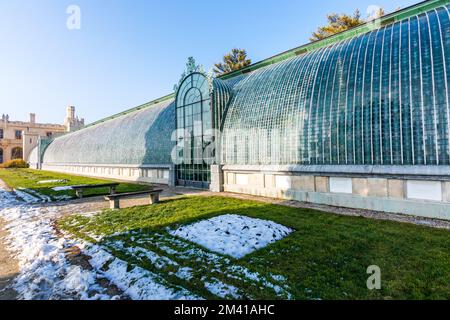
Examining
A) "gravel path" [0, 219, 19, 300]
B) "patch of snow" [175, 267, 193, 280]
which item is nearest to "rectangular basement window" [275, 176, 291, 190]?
"patch of snow" [175, 267, 193, 280]

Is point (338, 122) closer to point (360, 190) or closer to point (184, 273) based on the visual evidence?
point (360, 190)

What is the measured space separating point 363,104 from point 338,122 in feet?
4.33

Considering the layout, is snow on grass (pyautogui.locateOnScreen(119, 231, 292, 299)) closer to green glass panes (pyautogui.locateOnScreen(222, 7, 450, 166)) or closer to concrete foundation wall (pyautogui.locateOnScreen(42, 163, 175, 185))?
green glass panes (pyautogui.locateOnScreen(222, 7, 450, 166))

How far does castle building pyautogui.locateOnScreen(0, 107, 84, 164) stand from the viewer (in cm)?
7144

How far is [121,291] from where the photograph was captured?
4605mm

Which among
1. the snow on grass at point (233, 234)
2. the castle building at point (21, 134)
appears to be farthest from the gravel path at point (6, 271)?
the castle building at point (21, 134)

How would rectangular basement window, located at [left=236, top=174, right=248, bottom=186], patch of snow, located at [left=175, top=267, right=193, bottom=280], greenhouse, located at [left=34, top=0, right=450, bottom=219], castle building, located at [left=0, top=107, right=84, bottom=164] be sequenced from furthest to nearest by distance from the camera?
castle building, located at [left=0, top=107, right=84, bottom=164]
rectangular basement window, located at [left=236, top=174, right=248, bottom=186]
greenhouse, located at [left=34, top=0, right=450, bottom=219]
patch of snow, located at [left=175, top=267, right=193, bottom=280]

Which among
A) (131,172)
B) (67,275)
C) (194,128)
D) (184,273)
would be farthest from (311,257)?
(131,172)

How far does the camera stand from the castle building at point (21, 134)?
2813 inches

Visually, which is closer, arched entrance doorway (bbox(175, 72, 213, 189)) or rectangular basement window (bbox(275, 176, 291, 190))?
rectangular basement window (bbox(275, 176, 291, 190))

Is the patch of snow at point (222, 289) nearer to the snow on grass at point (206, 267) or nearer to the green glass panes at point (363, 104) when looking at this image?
the snow on grass at point (206, 267)

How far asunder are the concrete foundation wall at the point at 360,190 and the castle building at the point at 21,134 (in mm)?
→ 71704

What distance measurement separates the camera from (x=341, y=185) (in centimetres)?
1147

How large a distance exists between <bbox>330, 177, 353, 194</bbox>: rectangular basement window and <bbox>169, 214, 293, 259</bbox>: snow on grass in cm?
503
